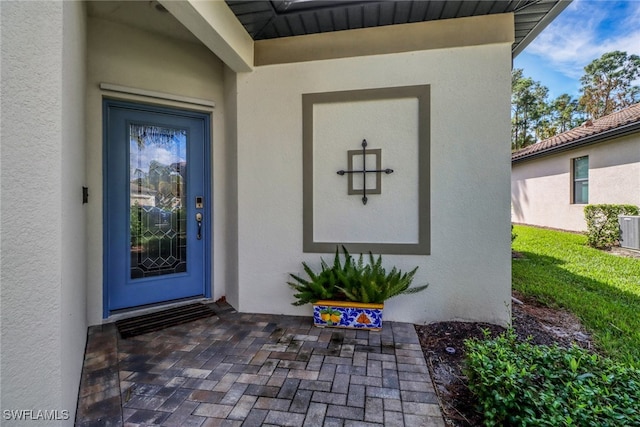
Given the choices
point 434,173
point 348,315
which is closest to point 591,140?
point 434,173

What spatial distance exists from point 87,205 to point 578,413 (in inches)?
149

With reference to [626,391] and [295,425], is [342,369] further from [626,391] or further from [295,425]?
[626,391]

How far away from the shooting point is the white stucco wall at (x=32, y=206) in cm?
118

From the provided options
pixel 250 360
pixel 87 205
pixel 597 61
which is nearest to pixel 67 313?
pixel 250 360

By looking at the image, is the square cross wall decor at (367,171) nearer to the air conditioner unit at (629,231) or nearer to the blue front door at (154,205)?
the blue front door at (154,205)

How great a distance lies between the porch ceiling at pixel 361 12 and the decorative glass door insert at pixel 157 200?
1536 millimetres

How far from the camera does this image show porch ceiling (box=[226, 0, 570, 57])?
2664 millimetres

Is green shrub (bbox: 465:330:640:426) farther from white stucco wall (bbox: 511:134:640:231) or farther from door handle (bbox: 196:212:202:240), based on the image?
white stucco wall (bbox: 511:134:640:231)

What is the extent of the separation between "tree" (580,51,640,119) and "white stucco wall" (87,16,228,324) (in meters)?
21.8

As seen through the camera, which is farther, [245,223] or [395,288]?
[245,223]

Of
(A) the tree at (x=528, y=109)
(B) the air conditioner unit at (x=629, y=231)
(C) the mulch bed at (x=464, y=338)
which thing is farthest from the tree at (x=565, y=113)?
(C) the mulch bed at (x=464, y=338)

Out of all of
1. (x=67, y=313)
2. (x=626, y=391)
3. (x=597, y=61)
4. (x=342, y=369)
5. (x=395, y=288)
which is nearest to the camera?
(x=626, y=391)

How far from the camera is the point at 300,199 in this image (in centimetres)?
314

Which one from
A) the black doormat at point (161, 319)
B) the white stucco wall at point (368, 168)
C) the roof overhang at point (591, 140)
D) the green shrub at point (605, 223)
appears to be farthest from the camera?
the green shrub at point (605, 223)
